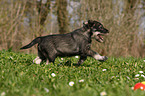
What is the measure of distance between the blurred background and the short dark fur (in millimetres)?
3686

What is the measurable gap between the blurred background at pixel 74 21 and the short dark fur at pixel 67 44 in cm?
369

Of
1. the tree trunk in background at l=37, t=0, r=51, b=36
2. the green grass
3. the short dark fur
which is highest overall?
the tree trunk in background at l=37, t=0, r=51, b=36

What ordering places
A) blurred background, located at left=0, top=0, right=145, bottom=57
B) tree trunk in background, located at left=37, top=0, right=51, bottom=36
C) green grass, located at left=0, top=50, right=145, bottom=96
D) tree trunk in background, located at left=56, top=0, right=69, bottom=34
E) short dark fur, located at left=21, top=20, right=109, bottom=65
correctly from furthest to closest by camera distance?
tree trunk in background, located at left=56, top=0, right=69, bottom=34, tree trunk in background, located at left=37, top=0, right=51, bottom=36, blurred background, located at left=0, top=0, right=145, bottom=57, short dark fur, located at left=21, top=20, right=109, bottom=65, green grass, located at left=0, top=50, right=145, bottom=96

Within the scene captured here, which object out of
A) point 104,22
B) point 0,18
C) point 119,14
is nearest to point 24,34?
point 0,18

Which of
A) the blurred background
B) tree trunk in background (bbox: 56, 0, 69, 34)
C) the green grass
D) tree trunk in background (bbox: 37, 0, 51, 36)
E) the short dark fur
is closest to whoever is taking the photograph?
the green grass

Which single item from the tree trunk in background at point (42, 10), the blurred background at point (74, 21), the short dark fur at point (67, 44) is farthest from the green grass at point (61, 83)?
the tree trunk in background at point (42, 10)

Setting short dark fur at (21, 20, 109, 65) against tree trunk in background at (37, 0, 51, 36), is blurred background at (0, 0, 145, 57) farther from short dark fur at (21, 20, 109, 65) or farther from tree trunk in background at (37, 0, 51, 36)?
short dark fur at (21, 20, 109, 65)

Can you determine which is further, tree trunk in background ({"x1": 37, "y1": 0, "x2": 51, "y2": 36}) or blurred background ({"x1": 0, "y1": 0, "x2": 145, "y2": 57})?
tree trunk in background ({"x1": 37, "y1": 0, "x2": 51, "y2": 36})

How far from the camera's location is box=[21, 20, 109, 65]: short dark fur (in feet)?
15.9

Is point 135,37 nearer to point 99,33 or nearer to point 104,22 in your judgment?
point 104,22

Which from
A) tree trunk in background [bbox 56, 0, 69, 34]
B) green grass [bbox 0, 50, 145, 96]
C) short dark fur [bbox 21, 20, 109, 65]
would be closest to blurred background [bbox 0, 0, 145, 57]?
tree trunk in background [bbox 56, 0, 69, 34]

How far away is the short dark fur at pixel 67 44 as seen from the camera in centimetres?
483

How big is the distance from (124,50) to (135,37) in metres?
0.88

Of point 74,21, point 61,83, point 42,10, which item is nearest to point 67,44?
point 61,83
